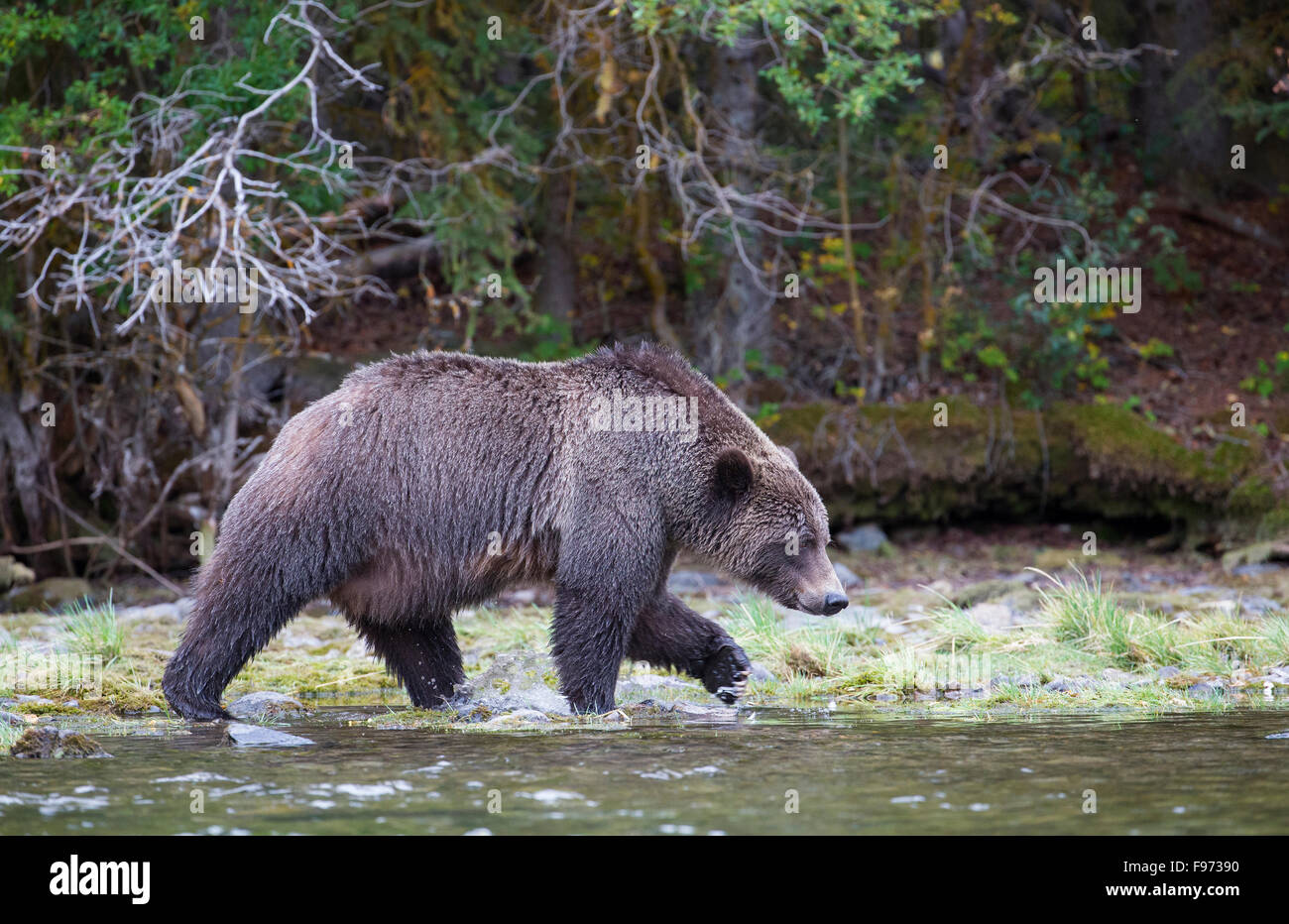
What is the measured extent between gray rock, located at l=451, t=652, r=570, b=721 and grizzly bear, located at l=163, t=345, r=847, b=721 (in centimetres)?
12

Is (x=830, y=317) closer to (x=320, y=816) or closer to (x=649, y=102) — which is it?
(x=649, y=102)

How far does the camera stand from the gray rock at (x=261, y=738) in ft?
20.3

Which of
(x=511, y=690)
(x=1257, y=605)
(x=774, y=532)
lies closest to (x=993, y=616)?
(x=1257, y=605)

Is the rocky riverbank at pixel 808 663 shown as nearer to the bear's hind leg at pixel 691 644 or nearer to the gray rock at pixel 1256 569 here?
the bear's hind leg at pixel 691 644

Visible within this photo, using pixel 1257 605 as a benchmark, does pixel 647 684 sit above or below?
below

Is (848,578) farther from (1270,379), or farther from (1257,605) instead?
(1270,379)

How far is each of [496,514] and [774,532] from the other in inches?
58.9

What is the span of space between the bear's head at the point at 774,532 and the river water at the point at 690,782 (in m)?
1.08

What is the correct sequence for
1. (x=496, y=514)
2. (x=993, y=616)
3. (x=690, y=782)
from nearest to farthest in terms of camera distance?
(x=690, y=782) < (x=496, y=514) < (x=993, y=616)

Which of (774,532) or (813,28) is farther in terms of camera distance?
(813,28)

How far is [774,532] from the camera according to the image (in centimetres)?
765

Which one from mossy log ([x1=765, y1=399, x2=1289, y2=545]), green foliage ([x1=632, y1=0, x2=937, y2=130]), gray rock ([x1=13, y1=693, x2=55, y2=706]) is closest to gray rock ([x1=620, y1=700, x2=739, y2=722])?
gray rock ([x1=13, y1=693, x2=55, y2=706])
